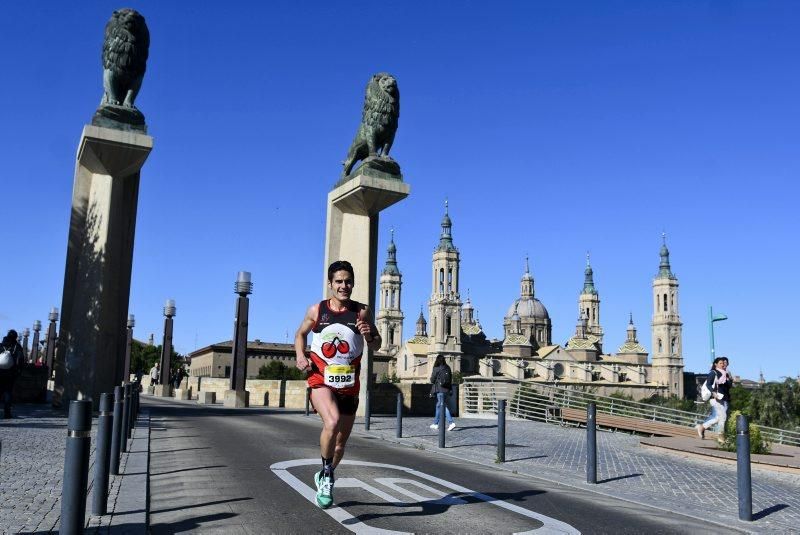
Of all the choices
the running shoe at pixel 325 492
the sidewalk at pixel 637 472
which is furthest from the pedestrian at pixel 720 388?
the running shoe at pixel 325 492

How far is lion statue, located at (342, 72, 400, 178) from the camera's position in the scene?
2178cm

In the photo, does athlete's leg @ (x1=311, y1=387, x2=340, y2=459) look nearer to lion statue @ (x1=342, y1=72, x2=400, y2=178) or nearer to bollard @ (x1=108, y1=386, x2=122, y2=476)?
bollard @ (x1=108, y1=386, x2=122, y2=476)

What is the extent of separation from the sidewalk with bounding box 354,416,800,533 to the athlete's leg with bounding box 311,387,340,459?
145 inches

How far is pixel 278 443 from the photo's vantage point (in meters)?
11.8

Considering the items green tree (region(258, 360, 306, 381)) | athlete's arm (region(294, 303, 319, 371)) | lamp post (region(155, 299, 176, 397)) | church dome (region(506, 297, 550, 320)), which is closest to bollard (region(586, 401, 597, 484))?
athlete's arm (region(294, 303, 319, 371))

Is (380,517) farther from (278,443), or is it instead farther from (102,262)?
(102,262)

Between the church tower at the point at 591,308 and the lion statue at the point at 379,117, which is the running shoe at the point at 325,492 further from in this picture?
the church tower at the point at 591,308

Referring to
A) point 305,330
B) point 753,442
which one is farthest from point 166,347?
point 305,330

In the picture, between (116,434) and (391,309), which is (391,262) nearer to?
Answer: (391,309)

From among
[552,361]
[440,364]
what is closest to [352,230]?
[440,364]

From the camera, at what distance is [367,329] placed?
5742 millimetres

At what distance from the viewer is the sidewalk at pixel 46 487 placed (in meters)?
5.35

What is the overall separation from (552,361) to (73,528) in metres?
130

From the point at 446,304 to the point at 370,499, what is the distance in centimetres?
12236
